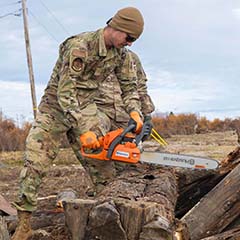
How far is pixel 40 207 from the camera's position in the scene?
23.0 ft

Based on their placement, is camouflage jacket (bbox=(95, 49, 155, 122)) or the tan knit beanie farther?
camouflage jacket (bbox=(95, 49, 155, 122))

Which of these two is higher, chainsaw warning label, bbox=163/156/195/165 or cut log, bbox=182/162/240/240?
chainsaw warning label, bbox=163/156/195/165

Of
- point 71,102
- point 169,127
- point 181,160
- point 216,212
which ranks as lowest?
point 216,212

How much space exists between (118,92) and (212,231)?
78.5 inches

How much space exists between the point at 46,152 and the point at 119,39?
1.30 m

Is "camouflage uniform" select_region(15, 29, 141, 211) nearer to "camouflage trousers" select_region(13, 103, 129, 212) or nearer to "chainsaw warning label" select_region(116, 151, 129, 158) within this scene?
"camouflage trousers" select_region(13, 103, 129, 212)

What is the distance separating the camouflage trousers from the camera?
518 centimetres

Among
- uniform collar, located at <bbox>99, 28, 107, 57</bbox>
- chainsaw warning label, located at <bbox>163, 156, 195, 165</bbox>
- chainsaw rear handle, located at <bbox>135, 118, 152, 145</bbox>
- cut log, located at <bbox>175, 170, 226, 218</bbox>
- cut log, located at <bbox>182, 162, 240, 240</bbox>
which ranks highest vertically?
uniform collar, located at <bbox>99, 28, 107, 57</bbox>

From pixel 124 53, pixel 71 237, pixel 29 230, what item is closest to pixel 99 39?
pixel 124 53

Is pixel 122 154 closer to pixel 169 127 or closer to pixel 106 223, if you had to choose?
pixel 106 223

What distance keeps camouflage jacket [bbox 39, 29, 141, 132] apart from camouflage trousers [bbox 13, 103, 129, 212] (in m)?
0.14

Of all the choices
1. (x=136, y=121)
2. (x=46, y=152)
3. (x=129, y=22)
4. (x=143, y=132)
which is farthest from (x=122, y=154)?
(x=129, y=22)

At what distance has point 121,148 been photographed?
16.2 feet

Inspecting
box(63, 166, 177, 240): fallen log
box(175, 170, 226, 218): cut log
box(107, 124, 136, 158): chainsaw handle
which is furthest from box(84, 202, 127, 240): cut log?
box(175, 170, 226, 218): cut log
